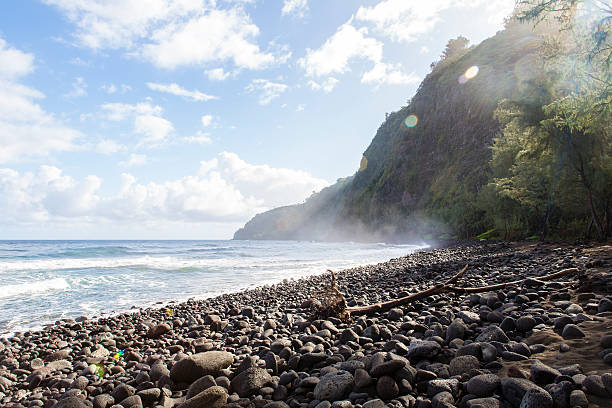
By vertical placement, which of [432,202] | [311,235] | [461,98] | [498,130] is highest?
[461,98]

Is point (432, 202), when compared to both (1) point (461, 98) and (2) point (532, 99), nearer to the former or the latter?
(1) point (461, 98)

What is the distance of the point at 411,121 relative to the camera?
85750mm

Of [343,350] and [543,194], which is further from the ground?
[543,194]

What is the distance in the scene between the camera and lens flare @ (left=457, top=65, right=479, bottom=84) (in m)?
71.2

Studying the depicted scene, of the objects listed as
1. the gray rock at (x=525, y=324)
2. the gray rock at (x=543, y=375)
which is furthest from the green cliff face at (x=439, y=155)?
the gray rock at (x=543, y=375)

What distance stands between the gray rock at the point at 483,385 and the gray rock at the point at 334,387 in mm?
993

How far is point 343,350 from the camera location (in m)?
4.14

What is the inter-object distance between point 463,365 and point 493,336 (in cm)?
77

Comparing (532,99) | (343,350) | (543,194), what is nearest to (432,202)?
(543,194)

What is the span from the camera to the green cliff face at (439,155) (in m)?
59.1

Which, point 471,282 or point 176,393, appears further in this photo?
point 471,282

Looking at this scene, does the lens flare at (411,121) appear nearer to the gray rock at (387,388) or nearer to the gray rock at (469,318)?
the gray rock at (469,318)

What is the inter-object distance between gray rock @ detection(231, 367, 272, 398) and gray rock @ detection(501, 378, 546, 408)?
2201 millimetres

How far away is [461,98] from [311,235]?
87405mm
